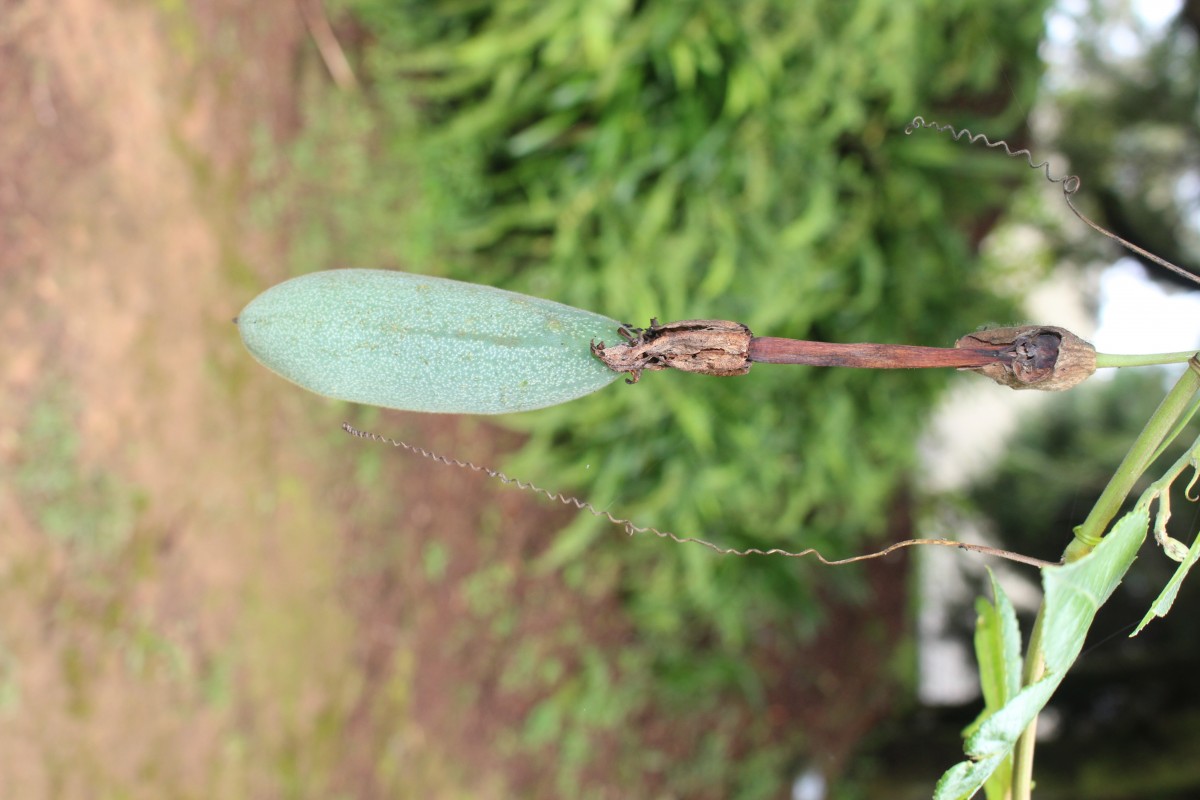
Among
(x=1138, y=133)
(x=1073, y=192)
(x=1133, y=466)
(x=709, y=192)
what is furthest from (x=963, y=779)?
(x=1138, y=133)

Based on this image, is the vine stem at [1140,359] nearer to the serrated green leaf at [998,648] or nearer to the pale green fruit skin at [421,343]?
the serrated green leaf at [998,648]

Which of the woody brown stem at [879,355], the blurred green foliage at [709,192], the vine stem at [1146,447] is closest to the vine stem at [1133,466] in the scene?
the vine stem at [1146,447]

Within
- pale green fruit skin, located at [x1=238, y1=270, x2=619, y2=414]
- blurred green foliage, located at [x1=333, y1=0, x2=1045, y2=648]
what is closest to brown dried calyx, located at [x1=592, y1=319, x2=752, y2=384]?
pale green fruit skin, located at [x1=238, y1=270, x2=619, y2=414]

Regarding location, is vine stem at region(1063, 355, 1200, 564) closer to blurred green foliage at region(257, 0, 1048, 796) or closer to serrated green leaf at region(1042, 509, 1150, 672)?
serrated green leaf at region(1042, 509, 1150, 672)

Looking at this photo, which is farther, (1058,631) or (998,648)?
(998,648)

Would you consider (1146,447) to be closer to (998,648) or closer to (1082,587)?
(1082,587)
